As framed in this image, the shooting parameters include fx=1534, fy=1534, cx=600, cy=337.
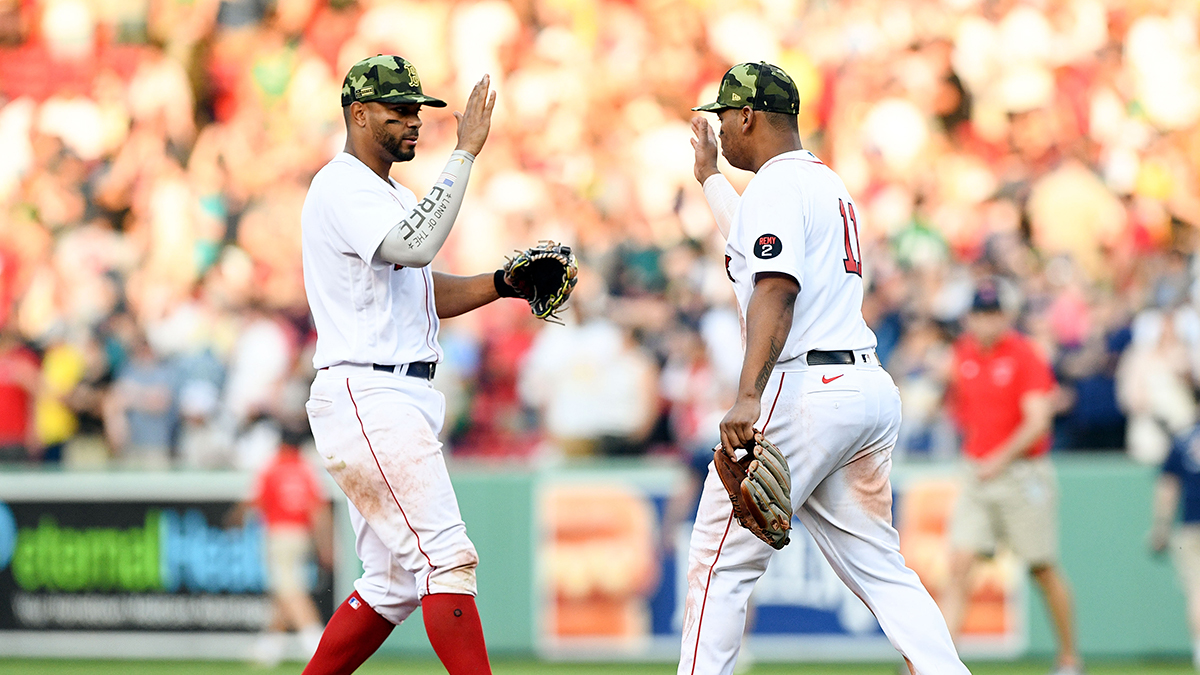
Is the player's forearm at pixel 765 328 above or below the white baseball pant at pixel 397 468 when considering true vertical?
above

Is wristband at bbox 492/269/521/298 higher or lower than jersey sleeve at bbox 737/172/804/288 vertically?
lower

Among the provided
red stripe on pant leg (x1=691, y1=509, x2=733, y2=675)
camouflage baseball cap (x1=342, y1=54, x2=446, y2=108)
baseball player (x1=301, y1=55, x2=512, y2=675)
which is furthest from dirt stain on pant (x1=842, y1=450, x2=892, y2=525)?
camouflage baseball cap (x1=342, y1=54, x2=446, y2=108)

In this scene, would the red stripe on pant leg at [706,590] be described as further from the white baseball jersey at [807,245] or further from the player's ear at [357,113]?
the player's ear at [357,113]

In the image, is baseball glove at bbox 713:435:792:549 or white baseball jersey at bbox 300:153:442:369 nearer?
baseball glove at bbox 713:435:792:549

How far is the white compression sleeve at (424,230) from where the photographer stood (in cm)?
Result: 532

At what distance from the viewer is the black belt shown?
18.2 ft

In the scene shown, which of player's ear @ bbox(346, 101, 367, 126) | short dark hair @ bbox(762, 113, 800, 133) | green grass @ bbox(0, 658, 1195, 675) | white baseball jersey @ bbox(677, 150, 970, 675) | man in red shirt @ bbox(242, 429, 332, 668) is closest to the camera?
white baseball jersey @ bbox(677, 150, 970, 675)

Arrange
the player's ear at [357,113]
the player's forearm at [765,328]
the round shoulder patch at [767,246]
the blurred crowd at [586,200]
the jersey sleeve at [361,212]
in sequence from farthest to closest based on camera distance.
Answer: the blurred crowd at [586,200], the player's ear at [357,113], the jersey sleeve at [361,212], the round shoulder patch at [767,246], the player's forearm at [765,328]

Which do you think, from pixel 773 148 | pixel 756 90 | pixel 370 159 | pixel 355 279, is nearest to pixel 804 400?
pixel 773 148

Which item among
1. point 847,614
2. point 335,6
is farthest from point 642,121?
point 847,614

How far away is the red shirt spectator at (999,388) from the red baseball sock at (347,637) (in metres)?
4.93

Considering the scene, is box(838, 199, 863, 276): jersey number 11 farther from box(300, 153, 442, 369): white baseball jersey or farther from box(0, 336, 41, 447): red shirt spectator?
box(0, 336, 41, 447): red shirt spectator

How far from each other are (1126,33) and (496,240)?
700 centimetres

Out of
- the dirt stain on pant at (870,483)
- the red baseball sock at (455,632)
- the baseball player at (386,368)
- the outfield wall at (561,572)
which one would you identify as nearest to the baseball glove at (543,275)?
the baseball player at (386,368)
